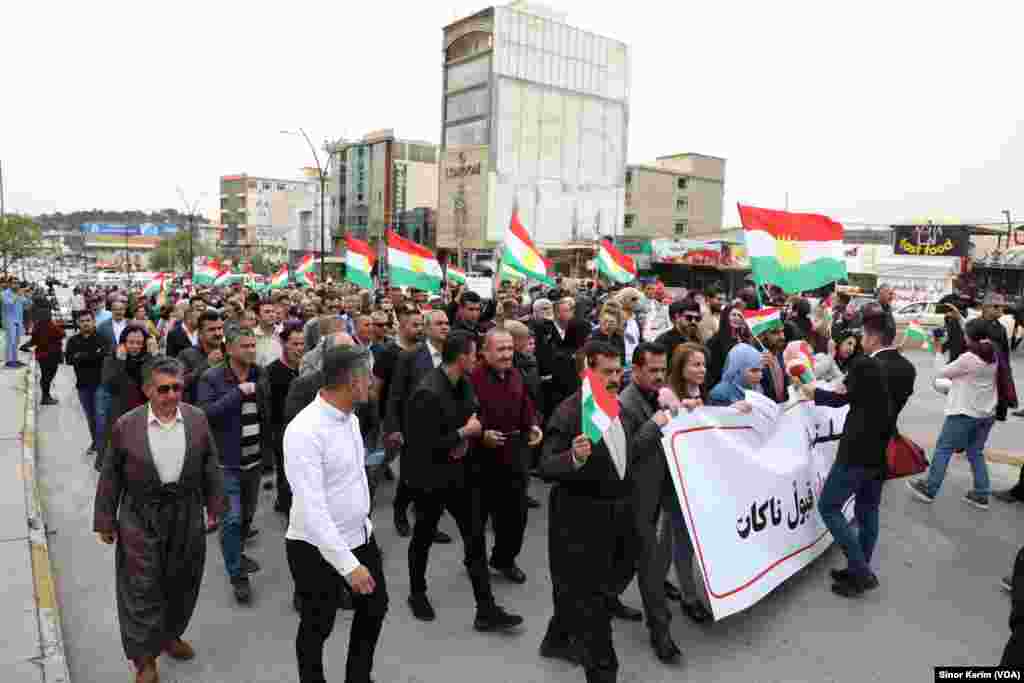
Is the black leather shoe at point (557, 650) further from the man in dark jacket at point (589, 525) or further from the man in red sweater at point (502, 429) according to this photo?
the man in red sweater at point (502, 429)

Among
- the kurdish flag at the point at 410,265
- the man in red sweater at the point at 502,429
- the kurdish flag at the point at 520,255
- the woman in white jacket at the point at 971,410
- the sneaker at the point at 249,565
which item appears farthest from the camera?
the kurdish flag at the point at 410,265

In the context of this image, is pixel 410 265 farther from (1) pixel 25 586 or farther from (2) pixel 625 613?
(2) pixel 625 613

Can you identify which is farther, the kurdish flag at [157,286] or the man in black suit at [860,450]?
the kurdish flag at [157,286]

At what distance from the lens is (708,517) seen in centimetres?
429

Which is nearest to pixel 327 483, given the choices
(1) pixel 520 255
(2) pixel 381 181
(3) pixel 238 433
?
(3) pixel 238 433

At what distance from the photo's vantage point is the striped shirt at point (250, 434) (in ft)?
16.4

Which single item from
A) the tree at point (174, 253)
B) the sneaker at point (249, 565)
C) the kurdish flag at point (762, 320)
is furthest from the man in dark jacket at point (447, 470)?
the tree at point (174, 253)

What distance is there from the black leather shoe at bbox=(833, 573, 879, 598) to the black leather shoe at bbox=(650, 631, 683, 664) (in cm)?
153

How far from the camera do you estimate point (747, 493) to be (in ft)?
15.0

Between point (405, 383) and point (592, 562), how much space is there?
286cm

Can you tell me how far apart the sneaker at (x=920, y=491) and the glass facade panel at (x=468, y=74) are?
61528mm

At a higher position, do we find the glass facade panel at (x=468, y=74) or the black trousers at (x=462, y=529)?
the glass facade panel at (x=468, y=74)

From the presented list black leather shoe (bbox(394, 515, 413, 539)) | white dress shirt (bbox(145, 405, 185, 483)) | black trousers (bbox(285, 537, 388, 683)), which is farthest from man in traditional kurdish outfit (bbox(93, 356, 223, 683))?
black leather shoe (bbox(394, 515, 413, 539))

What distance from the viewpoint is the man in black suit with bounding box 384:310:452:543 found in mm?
5812
